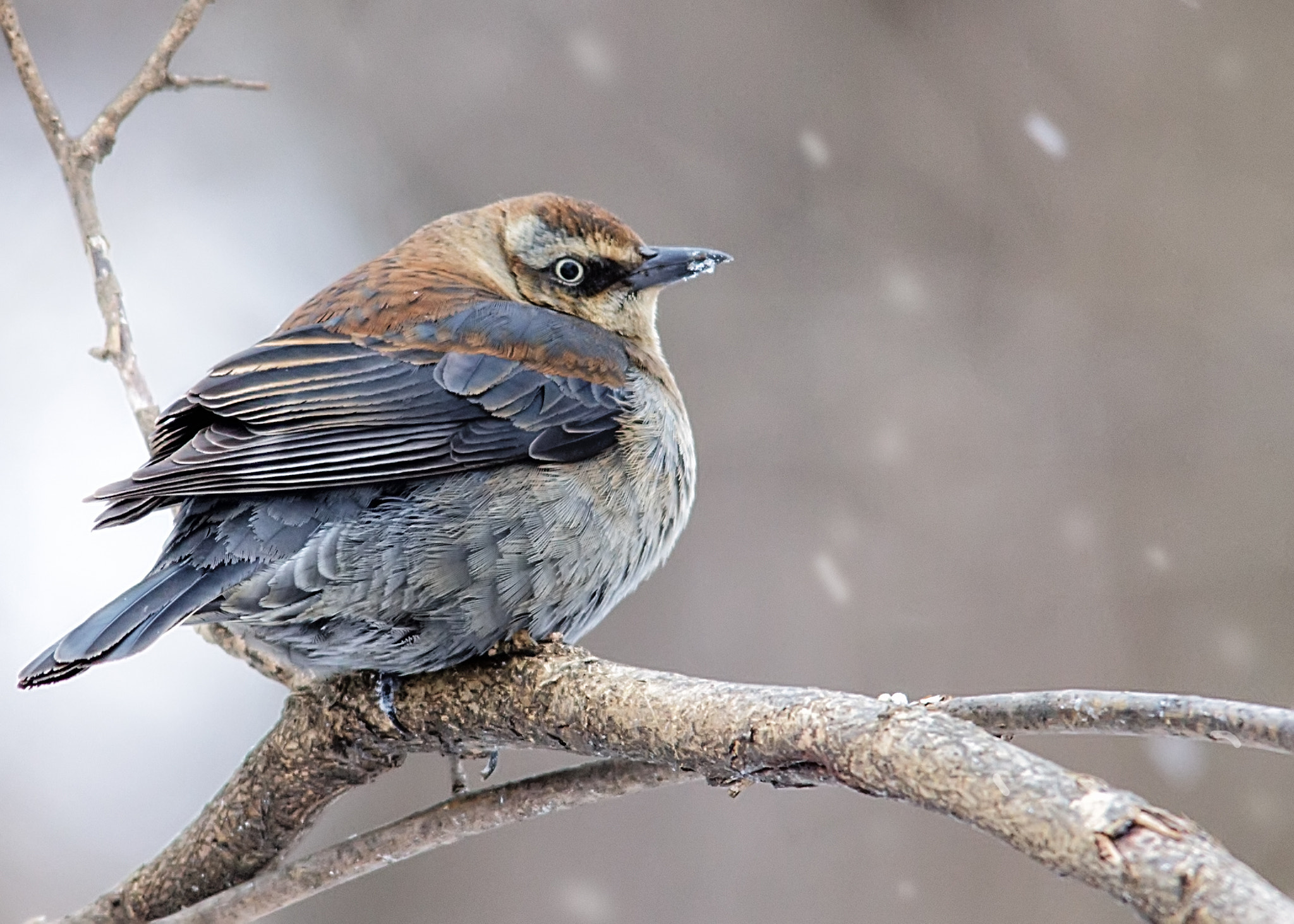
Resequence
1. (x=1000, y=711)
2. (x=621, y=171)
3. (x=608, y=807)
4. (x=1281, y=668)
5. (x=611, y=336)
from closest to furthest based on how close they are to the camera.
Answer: (x=1000, y=711) → (x=611, y=336) → (x=1281, y=668) → (x=608, y=807) → (x=621, y=171)

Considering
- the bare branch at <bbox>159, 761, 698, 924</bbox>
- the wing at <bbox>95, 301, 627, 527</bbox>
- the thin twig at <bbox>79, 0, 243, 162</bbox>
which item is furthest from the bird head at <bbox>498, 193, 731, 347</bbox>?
the bare branch at <bbox>159, 761, 698, 924</bbox>

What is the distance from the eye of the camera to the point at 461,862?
16.9ft

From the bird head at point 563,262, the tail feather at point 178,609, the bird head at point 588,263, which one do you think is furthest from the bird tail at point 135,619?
the bird head at point 588,263

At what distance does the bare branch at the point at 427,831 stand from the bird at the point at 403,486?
32cm

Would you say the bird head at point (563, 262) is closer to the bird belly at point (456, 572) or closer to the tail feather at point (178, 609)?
the bird belly at point (456, 572)

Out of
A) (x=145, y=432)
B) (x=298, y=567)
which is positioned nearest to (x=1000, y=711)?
(x=298, y=567)

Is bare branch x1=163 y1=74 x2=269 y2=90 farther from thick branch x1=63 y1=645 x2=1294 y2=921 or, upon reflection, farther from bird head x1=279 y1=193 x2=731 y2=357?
thick branch x1=63 y1=645 x2=1294 y2=921

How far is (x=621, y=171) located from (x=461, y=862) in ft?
9.69

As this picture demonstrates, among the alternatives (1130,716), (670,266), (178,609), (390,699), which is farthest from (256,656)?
(1130,716)

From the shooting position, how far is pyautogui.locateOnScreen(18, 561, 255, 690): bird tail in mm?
2367

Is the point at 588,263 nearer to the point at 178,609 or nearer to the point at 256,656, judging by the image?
the point at 256,656

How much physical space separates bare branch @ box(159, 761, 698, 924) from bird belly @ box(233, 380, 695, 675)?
41 centimetres

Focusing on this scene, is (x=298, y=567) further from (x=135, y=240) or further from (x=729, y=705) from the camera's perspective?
(x=135, y=240)

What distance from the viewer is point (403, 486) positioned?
3.04 metres
